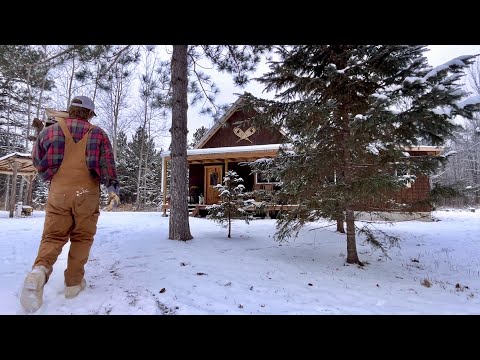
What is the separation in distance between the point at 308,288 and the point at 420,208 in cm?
263

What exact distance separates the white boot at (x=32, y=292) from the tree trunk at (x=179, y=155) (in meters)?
3.32

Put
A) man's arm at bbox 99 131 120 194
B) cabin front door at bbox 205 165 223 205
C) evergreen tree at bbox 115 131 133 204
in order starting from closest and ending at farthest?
man's arm at bbox 99 131 120 194 → cabin front door at bbox 205 165 223 205 → evergreen tree at bbox 115 131 133 204

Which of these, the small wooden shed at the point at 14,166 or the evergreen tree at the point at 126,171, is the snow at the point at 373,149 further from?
the evergreen tree at the point at 126,171

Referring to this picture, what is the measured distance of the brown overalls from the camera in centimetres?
257

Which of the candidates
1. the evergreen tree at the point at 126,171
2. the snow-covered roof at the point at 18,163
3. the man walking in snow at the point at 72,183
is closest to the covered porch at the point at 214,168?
the snow-covered roof at the point at 18,163

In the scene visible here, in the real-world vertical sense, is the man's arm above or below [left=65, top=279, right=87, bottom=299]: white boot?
above

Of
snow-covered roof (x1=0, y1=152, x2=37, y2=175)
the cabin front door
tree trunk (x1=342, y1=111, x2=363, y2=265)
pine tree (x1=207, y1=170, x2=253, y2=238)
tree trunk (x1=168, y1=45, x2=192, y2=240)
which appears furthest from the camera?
the cabin front door

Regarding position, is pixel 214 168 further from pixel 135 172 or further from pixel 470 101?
pixel 135 172

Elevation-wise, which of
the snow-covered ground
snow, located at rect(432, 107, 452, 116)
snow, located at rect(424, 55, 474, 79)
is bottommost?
the snow-covered ground

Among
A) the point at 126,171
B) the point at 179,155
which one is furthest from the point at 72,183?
the point at 126,171

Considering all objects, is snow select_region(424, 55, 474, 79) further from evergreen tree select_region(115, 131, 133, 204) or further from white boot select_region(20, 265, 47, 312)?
evergreen tree select_region(115, 131, 133, 204)

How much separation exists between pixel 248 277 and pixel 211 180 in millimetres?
10846

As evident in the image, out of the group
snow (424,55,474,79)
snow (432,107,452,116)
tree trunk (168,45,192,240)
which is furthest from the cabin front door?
snow (424,55,474,79)
